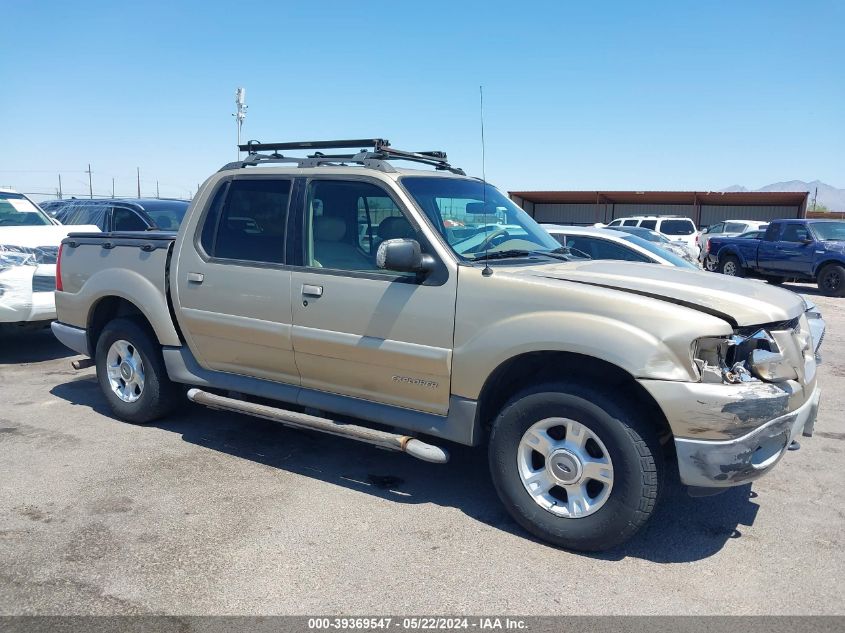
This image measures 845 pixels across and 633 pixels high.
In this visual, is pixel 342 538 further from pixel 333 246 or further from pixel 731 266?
pixel 731 266

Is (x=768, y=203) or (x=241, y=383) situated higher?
(x=768, y=203)

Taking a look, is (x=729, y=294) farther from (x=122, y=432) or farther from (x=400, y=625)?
(x=122, y=432)

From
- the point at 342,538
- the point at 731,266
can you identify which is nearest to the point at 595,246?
the point at 342,538

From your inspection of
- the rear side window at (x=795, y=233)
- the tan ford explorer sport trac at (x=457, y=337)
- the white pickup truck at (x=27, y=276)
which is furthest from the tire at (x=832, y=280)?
the white pickup truck at (x=27, y=276)

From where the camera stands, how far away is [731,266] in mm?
18375

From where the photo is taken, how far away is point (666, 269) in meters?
4.31

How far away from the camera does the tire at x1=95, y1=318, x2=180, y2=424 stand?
215 inches

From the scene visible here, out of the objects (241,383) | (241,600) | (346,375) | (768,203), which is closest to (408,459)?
(346,375)

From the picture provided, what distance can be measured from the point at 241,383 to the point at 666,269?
9.78 ft

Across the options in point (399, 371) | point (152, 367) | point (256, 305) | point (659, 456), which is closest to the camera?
point (659, 456)

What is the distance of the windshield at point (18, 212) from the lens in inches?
367

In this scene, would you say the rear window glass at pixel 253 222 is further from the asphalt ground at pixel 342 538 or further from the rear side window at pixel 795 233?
the rear side window at pixel 795 233

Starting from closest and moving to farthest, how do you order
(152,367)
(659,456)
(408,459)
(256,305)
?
(659,456) → (256,305) → (408,459) → (152,367)

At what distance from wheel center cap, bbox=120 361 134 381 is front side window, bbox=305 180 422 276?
6.81 ft
